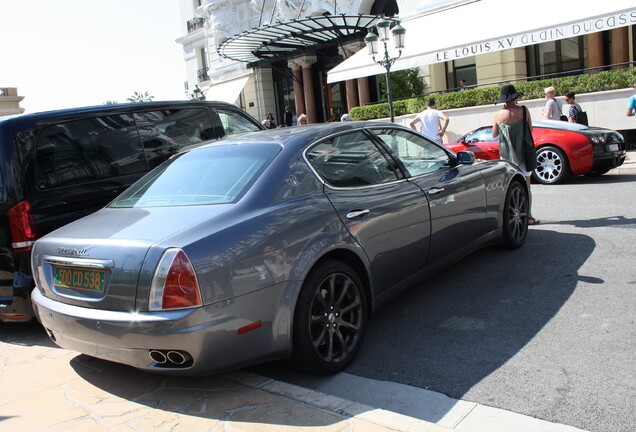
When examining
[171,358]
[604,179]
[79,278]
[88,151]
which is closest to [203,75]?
[604,179]

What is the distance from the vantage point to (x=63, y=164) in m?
5.32

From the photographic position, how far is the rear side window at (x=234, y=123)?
725cm

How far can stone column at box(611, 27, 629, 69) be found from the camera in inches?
698

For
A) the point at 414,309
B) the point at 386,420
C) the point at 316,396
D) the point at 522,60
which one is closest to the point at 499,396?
the point at 386,420

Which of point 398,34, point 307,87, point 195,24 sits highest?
point 195,24

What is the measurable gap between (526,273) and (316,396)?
2859 mm

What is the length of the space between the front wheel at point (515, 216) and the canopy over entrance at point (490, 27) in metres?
9.16

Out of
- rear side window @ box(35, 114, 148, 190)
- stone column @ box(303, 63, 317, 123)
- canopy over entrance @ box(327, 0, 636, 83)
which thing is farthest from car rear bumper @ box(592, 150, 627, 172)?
stone column @ box(303, 63, 317, 123)

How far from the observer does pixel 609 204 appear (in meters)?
8.48

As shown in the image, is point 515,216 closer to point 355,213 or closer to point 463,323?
point 463,323

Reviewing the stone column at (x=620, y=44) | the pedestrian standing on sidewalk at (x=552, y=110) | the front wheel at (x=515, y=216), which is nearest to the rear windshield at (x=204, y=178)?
the front wheel at (x=515, y=216)

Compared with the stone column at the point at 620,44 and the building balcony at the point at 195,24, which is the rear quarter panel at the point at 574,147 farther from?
the building balcony at the point at 195,24

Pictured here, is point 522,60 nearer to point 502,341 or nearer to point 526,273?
point 526,273

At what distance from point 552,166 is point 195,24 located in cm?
3380
